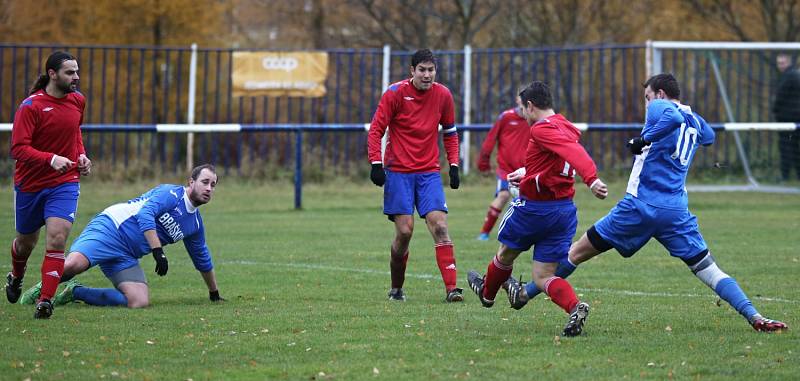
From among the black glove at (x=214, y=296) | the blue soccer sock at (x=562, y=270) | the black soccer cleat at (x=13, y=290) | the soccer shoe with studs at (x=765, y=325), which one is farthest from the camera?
the black glove at (x=214, y=296)

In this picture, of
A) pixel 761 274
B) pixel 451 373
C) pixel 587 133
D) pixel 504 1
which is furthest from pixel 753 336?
pixel 504 1

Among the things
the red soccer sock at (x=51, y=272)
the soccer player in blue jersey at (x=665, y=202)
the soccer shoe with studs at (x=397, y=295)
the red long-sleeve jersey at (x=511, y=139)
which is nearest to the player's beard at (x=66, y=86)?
the red soccer sock at (x=51, y=272)

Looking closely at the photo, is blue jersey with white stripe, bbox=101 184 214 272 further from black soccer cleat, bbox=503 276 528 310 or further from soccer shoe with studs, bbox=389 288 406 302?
black soccer cleat, bbox=503 276 528 310

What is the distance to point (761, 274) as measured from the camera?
11547 millimetres

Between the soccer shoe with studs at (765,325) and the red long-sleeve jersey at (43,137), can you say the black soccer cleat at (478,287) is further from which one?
the red long-sleeve jersey at (43,137)

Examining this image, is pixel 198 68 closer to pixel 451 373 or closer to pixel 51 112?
pixel 51 112

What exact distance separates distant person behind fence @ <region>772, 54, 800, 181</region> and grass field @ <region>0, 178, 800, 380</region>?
6.52m

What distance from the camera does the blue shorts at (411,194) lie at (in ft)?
33.2

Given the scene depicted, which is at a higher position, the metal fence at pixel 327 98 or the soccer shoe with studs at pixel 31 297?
the metal fence at pixel 327 98

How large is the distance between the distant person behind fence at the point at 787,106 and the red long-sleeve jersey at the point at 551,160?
13.8 meters

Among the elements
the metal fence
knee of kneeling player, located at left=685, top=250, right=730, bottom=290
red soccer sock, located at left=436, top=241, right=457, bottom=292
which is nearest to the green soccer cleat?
red soccer sock, located at left=436, top=241, right=457, bottom=292

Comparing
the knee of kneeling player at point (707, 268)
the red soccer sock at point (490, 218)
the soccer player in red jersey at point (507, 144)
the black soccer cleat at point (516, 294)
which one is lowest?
the black soccer cleat at point (516, 294)

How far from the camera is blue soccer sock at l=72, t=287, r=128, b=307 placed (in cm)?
977

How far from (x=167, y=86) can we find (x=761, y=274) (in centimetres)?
1493
